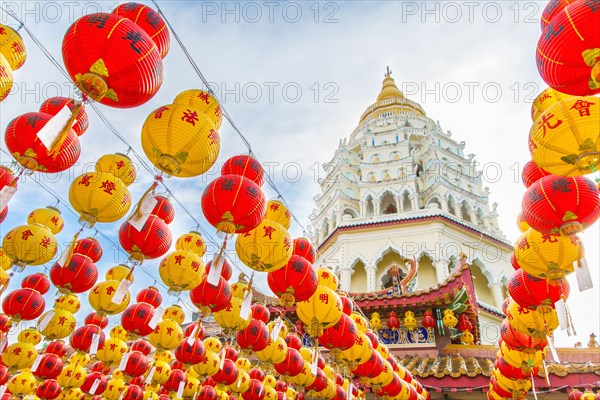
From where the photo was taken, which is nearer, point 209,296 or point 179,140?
point 179,140

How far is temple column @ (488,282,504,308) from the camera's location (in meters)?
18.1

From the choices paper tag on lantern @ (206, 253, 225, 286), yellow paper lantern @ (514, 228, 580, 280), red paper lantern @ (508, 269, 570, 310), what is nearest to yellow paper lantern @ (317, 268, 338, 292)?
paper tag on lantern @ (206, 253, 225, 286)

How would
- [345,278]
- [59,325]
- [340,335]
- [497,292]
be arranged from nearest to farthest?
[340,335] < [59,325] < [497,292] < [345,278]

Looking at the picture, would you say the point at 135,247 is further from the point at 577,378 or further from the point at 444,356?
the point at 444,356

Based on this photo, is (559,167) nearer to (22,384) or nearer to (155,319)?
(155,319)

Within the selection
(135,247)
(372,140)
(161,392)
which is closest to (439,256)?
(372,140)

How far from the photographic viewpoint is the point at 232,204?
15.0 feet

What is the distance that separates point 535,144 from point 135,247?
14.8 ft

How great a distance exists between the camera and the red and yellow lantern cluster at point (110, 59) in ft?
11.6

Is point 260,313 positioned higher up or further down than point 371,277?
further down

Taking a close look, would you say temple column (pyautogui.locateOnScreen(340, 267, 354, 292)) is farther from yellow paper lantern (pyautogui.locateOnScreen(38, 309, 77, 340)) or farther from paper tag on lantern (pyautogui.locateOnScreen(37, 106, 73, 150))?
paper tag on lantern (pyautogui.locateOnScreen(37, 106, 73, 150))

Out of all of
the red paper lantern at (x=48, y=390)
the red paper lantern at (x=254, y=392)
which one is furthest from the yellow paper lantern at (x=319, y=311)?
the red paper lantern at (x=48, y=390)

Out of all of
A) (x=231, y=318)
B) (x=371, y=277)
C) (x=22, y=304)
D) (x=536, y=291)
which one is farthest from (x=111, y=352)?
(x=371, y=277)

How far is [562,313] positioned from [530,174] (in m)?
1.56
